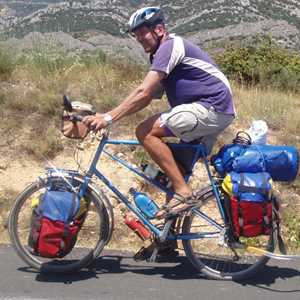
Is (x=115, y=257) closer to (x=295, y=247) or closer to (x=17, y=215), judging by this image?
(x=17, y=215)

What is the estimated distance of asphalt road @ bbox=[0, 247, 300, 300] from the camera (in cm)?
470

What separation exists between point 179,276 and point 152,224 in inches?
17.5

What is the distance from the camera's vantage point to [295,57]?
600 inches

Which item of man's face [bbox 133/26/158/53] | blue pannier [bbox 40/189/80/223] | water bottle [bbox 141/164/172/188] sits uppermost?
man's face [bbox 133/26/158/53]

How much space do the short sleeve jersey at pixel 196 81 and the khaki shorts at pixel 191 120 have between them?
5 cm

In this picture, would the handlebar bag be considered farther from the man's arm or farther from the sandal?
the sandal

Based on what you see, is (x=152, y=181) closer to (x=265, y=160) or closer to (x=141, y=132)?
(x=141, y=132)

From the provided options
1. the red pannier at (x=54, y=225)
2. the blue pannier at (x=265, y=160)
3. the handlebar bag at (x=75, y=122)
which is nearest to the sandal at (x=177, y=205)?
the blue pannier at (x=265, y=160)

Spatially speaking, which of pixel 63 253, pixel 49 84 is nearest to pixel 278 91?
pixel 49 84

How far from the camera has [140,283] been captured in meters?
4.93

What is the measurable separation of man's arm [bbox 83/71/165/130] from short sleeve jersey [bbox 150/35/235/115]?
0.14m

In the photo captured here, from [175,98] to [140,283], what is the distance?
137cm

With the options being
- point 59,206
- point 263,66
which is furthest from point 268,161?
point 263,66

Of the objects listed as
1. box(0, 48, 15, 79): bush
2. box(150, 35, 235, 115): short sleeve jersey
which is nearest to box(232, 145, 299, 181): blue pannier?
box(150, 35, 235, 115): short sleeve jersey
